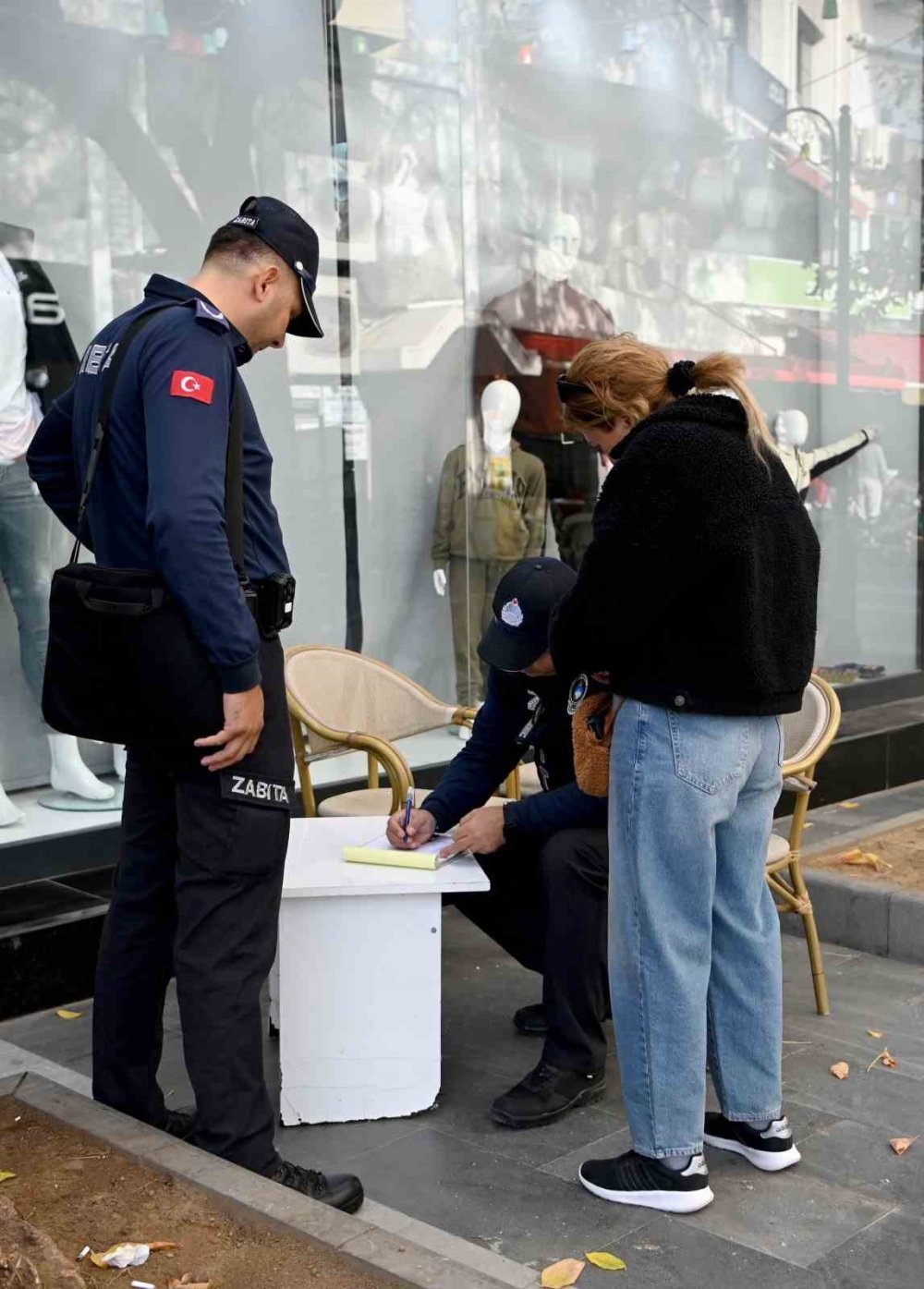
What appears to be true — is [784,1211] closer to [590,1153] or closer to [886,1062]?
[590,1153]

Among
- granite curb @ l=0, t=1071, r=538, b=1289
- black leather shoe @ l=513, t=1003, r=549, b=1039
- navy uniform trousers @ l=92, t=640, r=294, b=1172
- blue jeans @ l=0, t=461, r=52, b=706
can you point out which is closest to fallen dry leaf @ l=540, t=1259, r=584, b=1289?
granite curb @ l=0, t=1071, r=538, b=1289

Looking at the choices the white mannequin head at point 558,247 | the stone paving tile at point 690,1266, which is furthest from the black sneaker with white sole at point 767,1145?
the white mannequin head at point 558,247

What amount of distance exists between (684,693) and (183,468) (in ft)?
3.57

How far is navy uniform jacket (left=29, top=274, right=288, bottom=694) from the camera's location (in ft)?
9.86

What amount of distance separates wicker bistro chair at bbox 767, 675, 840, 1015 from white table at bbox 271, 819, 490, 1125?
1122mm

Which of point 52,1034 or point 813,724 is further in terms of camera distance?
point 813,724

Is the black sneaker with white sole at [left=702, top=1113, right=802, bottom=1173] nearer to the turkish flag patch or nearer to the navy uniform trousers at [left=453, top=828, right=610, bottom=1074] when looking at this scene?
the navy uniform trousers at [left=453, top=828, right=610, bottom=1074]

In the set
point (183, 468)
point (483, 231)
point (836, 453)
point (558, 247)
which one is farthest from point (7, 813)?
point (836, 453)

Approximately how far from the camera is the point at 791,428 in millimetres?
9031

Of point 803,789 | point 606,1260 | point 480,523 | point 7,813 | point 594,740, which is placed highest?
point 480,523

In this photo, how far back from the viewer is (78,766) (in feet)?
18.5

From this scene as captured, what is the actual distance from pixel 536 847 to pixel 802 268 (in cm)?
601

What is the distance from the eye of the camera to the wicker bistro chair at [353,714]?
494cm

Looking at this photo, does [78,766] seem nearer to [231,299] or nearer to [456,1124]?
[456,1124]
